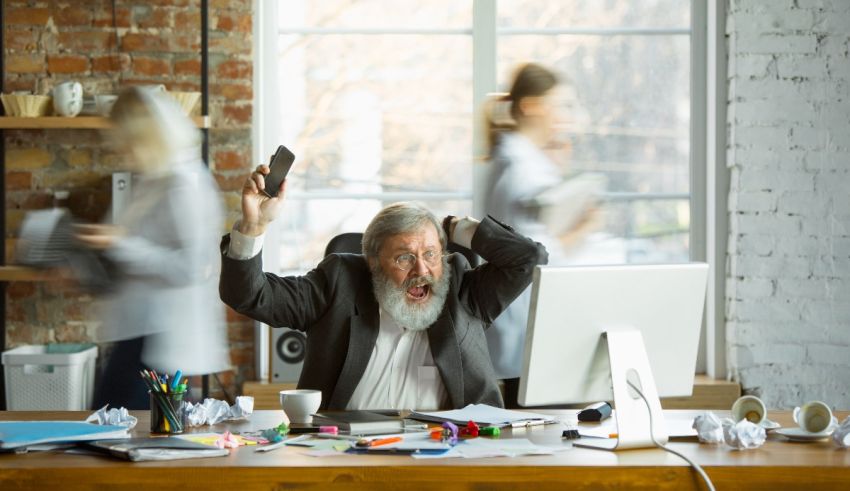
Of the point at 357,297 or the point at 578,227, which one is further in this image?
the point at 578,227

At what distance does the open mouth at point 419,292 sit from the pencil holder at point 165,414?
74cm

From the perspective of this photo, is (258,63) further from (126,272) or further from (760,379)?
(760,379)

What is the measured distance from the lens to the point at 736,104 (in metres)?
4.21

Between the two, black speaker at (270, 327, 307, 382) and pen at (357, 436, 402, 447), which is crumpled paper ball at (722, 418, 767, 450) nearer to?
pen at (357, 436, 402, 447)

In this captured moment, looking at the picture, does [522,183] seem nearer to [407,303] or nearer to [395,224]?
[395,224]

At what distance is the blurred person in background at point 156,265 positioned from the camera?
3109 mm

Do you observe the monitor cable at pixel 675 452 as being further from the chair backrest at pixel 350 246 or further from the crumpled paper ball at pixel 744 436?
the chair backrest at pixel 350 246

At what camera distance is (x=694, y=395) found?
4.16m

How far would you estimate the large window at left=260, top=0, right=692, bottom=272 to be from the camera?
443 cm

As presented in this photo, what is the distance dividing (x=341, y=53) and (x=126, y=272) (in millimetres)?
1652

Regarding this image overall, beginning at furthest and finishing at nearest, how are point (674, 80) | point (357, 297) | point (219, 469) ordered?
1. point (674, 80)
2. point (357, 297)
3. point (219, 469)

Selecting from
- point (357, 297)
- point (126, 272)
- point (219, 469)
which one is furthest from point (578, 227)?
point (219, 469)

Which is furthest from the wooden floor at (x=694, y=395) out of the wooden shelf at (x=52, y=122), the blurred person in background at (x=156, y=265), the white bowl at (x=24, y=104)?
the white bowl at (x=24, y=104)

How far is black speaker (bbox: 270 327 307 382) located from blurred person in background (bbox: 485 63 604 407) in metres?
1.02
